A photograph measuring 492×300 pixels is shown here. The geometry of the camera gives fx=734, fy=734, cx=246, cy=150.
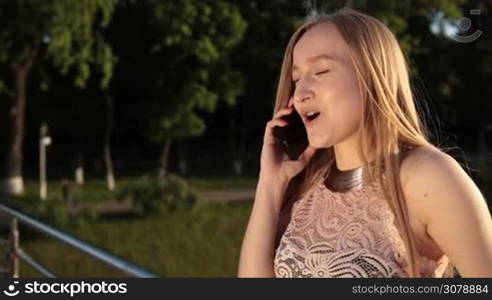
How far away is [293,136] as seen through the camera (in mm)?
1686

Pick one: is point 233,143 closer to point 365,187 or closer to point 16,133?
point 16,133

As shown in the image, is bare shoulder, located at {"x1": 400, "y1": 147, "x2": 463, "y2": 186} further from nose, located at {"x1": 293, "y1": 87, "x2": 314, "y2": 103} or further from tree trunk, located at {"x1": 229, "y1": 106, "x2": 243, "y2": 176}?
tree trunk, located at {"x1": 229, "y1": 106, "x2": 243, "y2": 176}

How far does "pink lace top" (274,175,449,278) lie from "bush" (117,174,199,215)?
49.1 feet

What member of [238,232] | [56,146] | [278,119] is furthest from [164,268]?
[56,146]

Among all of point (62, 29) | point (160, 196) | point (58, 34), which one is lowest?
point (160, 196)

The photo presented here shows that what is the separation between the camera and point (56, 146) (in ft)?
96.3

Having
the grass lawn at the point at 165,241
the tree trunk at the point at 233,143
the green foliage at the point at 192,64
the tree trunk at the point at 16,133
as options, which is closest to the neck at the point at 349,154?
the grass lawn at the point at 165,241

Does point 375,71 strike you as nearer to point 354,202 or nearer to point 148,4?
point 354,202

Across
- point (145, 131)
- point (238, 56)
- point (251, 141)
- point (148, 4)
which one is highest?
point (148, 4)

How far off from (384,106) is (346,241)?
0.26 metres

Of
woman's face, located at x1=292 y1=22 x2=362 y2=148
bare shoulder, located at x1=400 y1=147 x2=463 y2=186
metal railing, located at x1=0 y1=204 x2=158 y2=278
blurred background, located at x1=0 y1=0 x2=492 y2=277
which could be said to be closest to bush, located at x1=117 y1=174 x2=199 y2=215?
blurred background, located at x1=0 y1=0 x2=492 y2=277

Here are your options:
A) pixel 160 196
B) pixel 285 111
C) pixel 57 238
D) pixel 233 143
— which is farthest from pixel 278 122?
pixel 233 143

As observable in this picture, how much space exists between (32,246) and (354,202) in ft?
45.2

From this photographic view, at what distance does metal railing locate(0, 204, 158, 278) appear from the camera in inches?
67.4
